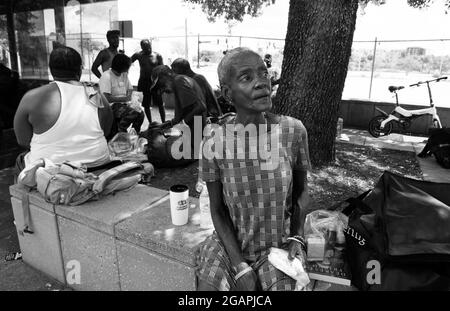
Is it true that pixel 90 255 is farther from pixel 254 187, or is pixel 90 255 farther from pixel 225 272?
pixel 254 187

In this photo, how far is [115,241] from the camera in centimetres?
257

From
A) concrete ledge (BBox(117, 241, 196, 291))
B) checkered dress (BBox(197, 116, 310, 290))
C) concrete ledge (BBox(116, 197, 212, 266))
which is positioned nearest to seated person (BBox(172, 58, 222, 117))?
concrete ledge (BBox(116, 197, 212, 266))

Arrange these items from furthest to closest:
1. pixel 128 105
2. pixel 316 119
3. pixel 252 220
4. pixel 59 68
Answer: pixel 128 105 < pixel 316 119 < pixel 59 68 < pixel 252 220

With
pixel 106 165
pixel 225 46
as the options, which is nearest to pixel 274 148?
pixel 106 165

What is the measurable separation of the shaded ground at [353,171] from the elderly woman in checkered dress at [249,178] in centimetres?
188

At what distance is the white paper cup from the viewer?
8.23 feet

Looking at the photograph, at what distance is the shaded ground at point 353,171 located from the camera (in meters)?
4.08

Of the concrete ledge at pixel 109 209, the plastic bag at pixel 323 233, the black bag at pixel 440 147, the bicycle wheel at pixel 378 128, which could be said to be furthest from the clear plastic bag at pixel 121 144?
the bicycle wheel at pixel 378 128

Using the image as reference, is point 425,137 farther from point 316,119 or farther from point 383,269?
point 383,269

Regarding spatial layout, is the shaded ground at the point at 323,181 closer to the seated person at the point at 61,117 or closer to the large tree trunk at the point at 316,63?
the large tree trunk at the point at 316,63

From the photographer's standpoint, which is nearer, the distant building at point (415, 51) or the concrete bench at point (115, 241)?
the concrete bench at point (115, 241)

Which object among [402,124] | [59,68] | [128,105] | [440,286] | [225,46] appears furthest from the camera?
[225,46]
